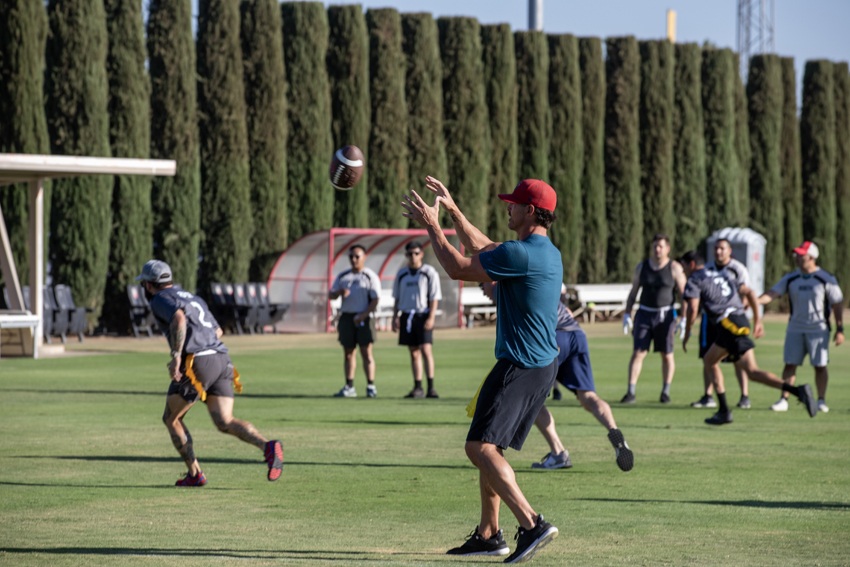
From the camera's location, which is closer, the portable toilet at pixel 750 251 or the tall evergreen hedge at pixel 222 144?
the tall evergreen hedge at pixel 222 144

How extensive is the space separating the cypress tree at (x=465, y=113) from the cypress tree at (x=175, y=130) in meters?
8.41

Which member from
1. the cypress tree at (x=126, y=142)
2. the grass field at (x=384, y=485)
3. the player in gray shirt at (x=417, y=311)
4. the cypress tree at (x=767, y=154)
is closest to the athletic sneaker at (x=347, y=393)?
the grass field at (x=384, y=485)

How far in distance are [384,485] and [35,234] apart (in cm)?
1410

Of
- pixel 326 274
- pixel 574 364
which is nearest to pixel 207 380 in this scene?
pixel 574 364

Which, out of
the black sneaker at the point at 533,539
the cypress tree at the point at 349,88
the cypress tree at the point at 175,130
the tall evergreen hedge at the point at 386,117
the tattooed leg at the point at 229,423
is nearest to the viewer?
the black sneaker at the point at 533,539

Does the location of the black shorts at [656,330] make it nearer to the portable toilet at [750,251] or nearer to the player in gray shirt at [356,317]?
the player in gray shirt at [356,317]

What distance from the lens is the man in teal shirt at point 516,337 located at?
19.4ft

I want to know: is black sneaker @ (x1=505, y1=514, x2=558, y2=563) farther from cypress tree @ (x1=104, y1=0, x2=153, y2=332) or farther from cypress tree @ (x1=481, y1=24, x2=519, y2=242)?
cypress tree @ (x1=481, y1=24, x2=519, y2=242)

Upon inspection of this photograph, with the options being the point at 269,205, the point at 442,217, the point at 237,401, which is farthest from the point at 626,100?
the point at 237,401

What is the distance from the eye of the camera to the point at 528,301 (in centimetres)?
605

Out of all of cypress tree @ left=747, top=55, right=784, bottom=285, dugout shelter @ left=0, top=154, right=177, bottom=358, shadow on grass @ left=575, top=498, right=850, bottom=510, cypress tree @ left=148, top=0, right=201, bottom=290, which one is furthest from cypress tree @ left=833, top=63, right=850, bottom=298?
shadow on grass @ left=575, top=498, right=850, bottom=510

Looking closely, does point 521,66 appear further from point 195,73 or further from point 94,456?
point 94,456

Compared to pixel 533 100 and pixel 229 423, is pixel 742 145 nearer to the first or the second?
pixel 533 100

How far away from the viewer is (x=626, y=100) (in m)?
37.9
